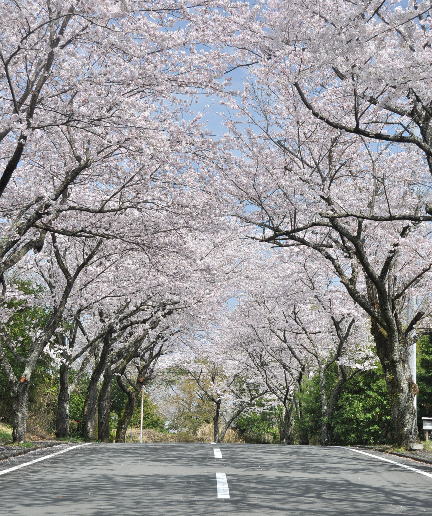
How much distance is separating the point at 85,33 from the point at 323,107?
642 cm

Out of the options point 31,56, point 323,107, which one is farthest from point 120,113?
point 323,107

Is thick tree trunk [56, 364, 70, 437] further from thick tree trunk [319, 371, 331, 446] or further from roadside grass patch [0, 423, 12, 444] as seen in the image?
thick tree trunk [319, 371, 331, 446]

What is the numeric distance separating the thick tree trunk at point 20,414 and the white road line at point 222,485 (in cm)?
893

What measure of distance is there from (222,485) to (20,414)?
10208 millimetres

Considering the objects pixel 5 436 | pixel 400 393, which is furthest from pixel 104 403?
pixel 400 393

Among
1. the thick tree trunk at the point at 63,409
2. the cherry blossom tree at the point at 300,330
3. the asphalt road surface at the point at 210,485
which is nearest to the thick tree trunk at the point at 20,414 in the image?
the asphalt road surface at the point at 210,485

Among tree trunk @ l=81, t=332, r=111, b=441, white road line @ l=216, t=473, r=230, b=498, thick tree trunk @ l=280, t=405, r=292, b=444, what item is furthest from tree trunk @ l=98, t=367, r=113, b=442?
A: white road line @ l=216, t=473, r=230, b=498

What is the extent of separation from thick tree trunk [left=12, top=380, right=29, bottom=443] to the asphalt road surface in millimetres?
4523

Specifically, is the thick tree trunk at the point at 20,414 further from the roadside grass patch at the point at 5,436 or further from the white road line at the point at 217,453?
the white road line at the point at 217,453

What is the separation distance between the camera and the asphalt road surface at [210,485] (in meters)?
6.89

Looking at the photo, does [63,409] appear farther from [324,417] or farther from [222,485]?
[222,485]

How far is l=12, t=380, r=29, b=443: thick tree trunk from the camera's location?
55.9 feet

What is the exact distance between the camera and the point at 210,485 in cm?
851

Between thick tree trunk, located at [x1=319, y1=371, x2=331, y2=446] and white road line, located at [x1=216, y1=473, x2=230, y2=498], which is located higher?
thick tree trunk, located at [x1=319, y1=371, x2=331, y2=446]
